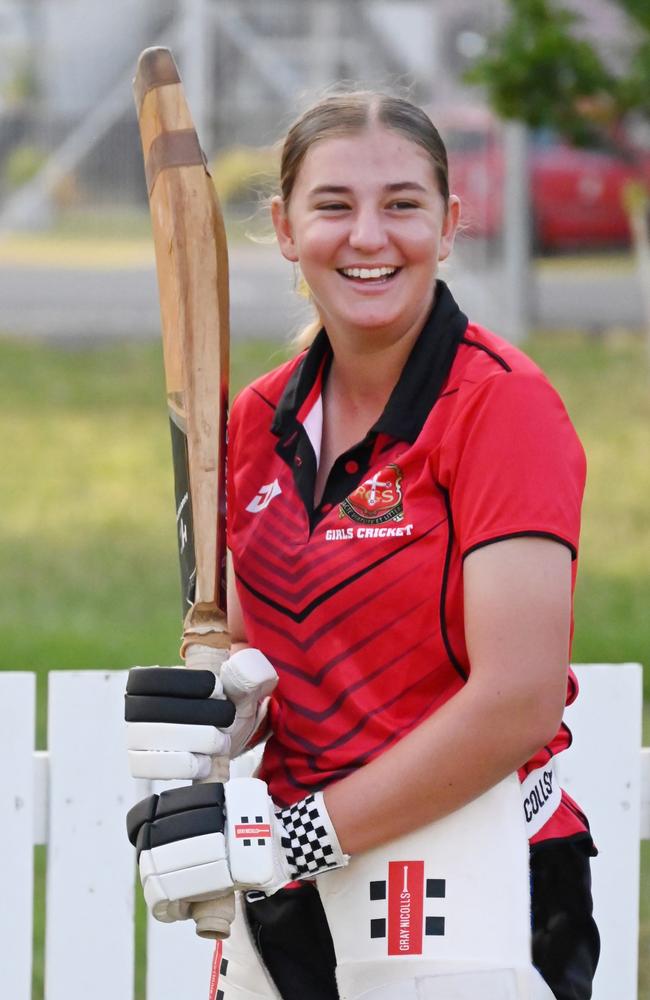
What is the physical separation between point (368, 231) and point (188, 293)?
1.16 ft

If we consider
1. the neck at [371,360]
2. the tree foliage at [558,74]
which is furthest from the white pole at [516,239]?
the neck at [371,360]

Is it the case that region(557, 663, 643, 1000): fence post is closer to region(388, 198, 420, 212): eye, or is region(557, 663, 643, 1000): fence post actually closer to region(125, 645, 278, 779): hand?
region(125, 645, 278, 779): hand

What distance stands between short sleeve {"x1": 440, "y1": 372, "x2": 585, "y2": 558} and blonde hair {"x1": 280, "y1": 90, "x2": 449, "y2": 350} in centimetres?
41

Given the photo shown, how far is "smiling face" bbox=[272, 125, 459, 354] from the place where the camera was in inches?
88.5

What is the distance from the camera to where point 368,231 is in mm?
2229

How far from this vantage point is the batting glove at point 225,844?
212 centimetres

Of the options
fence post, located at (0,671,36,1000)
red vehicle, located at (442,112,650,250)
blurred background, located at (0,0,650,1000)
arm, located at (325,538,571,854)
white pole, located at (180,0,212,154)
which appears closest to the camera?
arm, located at (325,538,571,854)

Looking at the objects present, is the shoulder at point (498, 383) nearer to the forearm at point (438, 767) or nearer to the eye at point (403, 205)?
the eye at point (403, 205)

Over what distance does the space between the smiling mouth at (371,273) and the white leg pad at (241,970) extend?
910mm

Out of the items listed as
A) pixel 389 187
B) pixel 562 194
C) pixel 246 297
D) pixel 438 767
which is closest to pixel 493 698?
pixel 438 767

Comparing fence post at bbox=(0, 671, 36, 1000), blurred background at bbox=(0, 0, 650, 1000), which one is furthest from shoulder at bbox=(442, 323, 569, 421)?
blurred background at bbox=(0, 0, 650, 1000)

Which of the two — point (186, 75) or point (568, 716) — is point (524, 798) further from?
point (186, 75)

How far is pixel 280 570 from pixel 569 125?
327 inches

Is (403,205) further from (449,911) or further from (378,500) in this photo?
(449,911)
